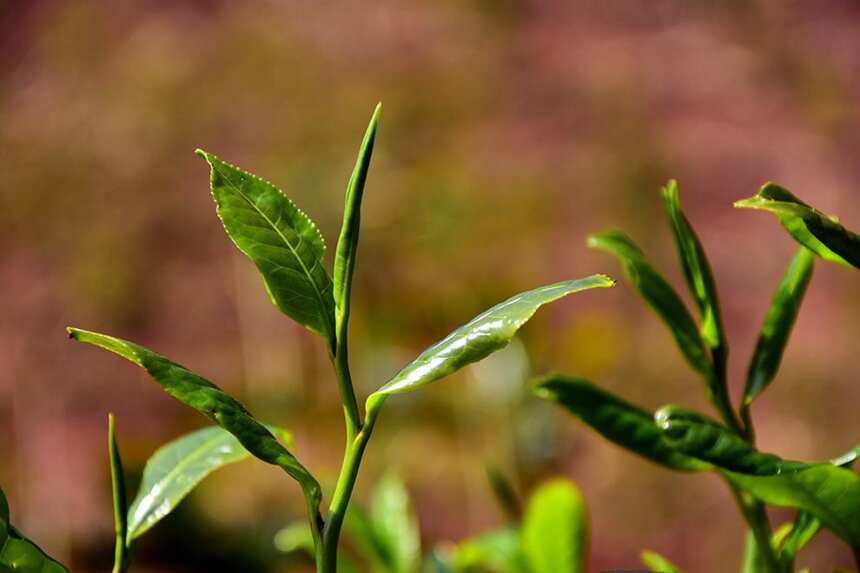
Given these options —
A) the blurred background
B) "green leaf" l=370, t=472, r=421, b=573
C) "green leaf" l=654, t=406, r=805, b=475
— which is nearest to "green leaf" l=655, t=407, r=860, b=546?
"green leaf" l=654, t=406, r=805, b=475

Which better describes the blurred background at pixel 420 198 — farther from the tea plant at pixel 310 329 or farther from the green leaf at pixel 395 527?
the tea plant at pixel 310 329

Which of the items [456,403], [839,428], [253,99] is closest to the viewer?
[456,403]

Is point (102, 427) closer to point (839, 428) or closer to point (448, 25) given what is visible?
point (448, 25)

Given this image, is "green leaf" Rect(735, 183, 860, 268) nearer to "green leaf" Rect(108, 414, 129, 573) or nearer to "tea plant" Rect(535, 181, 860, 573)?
"tea plant" Rect(535, 181, 860, 573)

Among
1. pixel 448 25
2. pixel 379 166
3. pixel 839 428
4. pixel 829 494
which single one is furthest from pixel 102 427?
pixel 829 494

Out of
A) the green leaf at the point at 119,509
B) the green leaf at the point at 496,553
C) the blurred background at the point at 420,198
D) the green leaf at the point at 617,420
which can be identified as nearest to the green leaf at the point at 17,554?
the green leaf at the point at 119,509

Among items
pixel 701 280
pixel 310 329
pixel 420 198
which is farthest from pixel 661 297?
pixel 420 198
